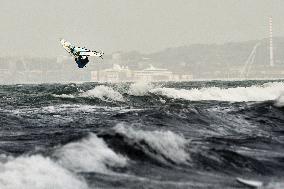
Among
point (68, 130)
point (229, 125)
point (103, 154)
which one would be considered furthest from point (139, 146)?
point (229, 125)

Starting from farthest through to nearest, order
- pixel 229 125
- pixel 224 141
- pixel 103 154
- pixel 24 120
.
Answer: pixel 24 120 < pixel 229 125 < pixel 224 141 < pixel 103 154

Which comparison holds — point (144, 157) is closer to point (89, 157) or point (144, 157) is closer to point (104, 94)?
point (89, 157)

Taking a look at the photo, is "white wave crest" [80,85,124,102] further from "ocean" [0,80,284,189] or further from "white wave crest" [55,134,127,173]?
"white wave crest" [55,134,127,173]

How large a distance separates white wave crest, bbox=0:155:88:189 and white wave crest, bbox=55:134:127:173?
0.36 meters

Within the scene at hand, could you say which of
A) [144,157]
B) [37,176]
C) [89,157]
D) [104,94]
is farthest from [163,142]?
[104,94]

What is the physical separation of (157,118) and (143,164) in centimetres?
944

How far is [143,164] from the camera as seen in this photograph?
34.3 ft

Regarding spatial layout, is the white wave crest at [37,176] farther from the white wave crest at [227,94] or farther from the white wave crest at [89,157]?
the white wave crest at [227,94]

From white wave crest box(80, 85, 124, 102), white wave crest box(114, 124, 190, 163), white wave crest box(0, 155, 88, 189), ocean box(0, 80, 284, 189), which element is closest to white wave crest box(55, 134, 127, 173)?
ocean box(0, 80, 284, 189)

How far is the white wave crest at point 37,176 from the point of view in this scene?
28.0 ft

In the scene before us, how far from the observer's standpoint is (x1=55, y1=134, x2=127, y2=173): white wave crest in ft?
31.9

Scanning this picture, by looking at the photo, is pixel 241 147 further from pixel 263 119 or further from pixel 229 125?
pixel 263 119

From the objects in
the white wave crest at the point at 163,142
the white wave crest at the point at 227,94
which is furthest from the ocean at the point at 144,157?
the white wave crest at the point at 227,94

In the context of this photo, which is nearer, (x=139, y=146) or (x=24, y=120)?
(x=139, y=146)
